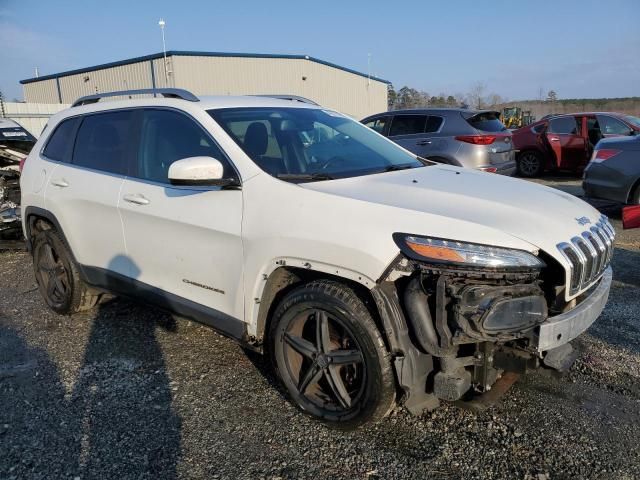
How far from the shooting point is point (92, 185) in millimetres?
4035

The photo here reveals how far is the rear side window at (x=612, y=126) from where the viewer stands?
12375 mm

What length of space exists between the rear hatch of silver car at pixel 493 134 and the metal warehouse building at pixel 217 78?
574 inches

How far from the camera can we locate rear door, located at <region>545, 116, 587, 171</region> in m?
12.7

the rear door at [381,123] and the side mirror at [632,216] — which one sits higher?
the rear door at [381,123]

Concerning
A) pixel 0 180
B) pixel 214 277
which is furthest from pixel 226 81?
pixel 214 277

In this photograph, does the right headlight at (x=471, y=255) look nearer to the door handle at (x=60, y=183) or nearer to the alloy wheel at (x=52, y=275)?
the door handle at (x=60, y=183)

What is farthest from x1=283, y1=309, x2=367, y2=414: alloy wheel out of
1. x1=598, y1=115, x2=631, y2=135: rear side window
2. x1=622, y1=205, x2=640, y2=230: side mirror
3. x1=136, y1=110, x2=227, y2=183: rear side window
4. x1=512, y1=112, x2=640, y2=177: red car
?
x1=598, y1=115, x2=631, y2=135: rear side window

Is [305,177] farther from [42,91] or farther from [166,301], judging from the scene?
[42,91]

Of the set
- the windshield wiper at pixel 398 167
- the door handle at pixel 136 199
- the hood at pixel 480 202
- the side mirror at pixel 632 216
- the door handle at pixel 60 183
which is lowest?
the side mirror at pixel 632 216

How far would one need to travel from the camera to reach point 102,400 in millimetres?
3309

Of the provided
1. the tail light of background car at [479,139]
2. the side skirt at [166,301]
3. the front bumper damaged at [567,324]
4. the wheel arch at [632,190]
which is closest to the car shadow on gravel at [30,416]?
the side skirt at [166,301]

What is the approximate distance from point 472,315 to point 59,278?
3.73 meters

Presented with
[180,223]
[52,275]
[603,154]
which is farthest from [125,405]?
[603,154]

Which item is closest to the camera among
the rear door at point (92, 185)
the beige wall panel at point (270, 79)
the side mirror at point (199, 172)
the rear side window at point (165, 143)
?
the side mirror at point (199, 172)
